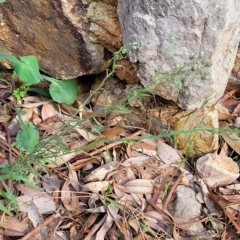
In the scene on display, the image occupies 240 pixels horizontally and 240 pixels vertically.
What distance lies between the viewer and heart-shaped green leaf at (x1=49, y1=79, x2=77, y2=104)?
1938 millimetres

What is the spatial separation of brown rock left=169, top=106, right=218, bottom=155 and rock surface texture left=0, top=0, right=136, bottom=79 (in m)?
0.39

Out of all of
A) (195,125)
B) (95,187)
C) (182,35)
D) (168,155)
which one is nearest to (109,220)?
(95,187)

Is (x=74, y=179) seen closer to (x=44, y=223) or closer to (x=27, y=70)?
(x=44, y=223)

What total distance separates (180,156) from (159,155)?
0.30 ft

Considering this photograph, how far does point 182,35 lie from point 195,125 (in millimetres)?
452

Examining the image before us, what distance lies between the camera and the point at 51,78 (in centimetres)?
196

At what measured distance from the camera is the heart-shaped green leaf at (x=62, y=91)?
1.94m

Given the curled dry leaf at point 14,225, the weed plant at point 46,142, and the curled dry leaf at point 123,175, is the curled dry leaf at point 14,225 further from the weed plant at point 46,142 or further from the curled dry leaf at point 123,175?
the curled dry leaf at point 123,175

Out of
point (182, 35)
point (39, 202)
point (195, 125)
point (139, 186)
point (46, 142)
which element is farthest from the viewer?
point (195, 125)

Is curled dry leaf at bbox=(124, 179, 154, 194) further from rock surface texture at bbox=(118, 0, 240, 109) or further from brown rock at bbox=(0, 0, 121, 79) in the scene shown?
brown rock at bbox=(0, 0, 121, 79)

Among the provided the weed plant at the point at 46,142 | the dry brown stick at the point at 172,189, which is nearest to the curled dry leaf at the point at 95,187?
the weed plant at the point at 46,142

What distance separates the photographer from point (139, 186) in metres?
1.84

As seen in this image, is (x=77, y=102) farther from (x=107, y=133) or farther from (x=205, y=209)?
(x=205, y=209)

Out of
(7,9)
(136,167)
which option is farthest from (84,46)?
(136,167)
